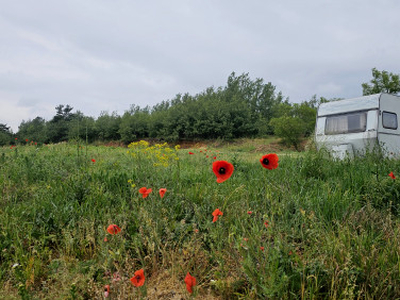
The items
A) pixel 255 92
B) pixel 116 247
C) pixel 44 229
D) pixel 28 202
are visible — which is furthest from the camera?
pixel 255 92

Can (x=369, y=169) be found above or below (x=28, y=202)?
above

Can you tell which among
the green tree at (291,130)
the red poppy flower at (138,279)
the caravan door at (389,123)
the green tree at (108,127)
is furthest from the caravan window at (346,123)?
the green tree at (108,127)

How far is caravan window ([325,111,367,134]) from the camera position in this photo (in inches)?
391

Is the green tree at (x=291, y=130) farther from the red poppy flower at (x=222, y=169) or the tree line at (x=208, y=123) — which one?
the red poppy flower at (x=222, y=169)

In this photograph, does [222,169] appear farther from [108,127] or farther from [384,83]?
[108,127]

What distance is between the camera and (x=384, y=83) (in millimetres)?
25297

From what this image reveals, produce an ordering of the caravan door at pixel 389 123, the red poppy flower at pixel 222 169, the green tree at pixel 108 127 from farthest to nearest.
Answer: the green tree at pixel 108 127 < the caravan door at pixel 389 123 < the red poppy flower at pixel 222 169

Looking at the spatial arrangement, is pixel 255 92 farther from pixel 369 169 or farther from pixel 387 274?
pixel 387 274

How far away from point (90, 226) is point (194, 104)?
Answer: 31.6 meters

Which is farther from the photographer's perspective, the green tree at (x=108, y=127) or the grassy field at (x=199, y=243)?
the green tree at (x=108, y=127)

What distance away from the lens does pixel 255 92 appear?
45.9m

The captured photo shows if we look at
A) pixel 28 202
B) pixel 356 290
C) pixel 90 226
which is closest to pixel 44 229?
pixel 90 226

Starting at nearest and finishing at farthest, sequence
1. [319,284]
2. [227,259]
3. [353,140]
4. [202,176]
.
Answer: [319,284], [227,259], [202,176], [353,140]

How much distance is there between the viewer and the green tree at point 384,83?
24.8 m
